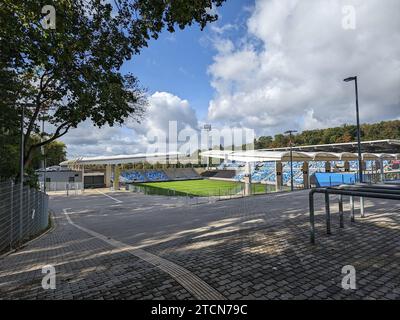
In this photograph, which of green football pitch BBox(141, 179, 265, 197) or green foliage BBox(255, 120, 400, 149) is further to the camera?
green foliage BBox(255, 120, 400, 149)

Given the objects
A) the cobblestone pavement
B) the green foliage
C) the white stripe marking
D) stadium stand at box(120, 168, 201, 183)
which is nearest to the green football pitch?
stadium stand at box(120, 168, 201, 183)

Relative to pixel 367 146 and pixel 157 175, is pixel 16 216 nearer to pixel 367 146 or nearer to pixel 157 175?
pixel 157 175

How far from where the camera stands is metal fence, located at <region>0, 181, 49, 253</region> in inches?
285

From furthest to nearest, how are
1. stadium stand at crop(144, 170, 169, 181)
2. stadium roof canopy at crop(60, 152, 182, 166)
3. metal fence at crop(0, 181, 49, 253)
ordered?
stadium stand at crop(144, 170, 169, 181)
stadium roof canopy at crop(60, 152, 182, 166)
metal fence at crop(0, 181, 49, 253)

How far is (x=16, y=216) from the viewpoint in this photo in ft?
26.9

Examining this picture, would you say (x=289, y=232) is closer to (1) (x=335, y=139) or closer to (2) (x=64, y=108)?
(2) (x=64, y=108)

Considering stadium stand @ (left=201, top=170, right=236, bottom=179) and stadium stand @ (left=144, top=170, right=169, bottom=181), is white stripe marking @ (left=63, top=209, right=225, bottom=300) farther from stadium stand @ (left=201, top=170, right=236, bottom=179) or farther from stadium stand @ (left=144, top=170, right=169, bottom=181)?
stadium stand @ (left=144, top=170, right=169, bottom=181)

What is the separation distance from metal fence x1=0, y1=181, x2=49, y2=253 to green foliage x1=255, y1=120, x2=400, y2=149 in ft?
304

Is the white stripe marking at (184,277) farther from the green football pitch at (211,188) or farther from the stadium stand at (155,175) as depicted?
the stadium stand at (155,175)

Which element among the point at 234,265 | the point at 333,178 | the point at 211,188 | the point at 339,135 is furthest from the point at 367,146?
the point at 234,265

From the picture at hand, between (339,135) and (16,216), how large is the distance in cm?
10002
